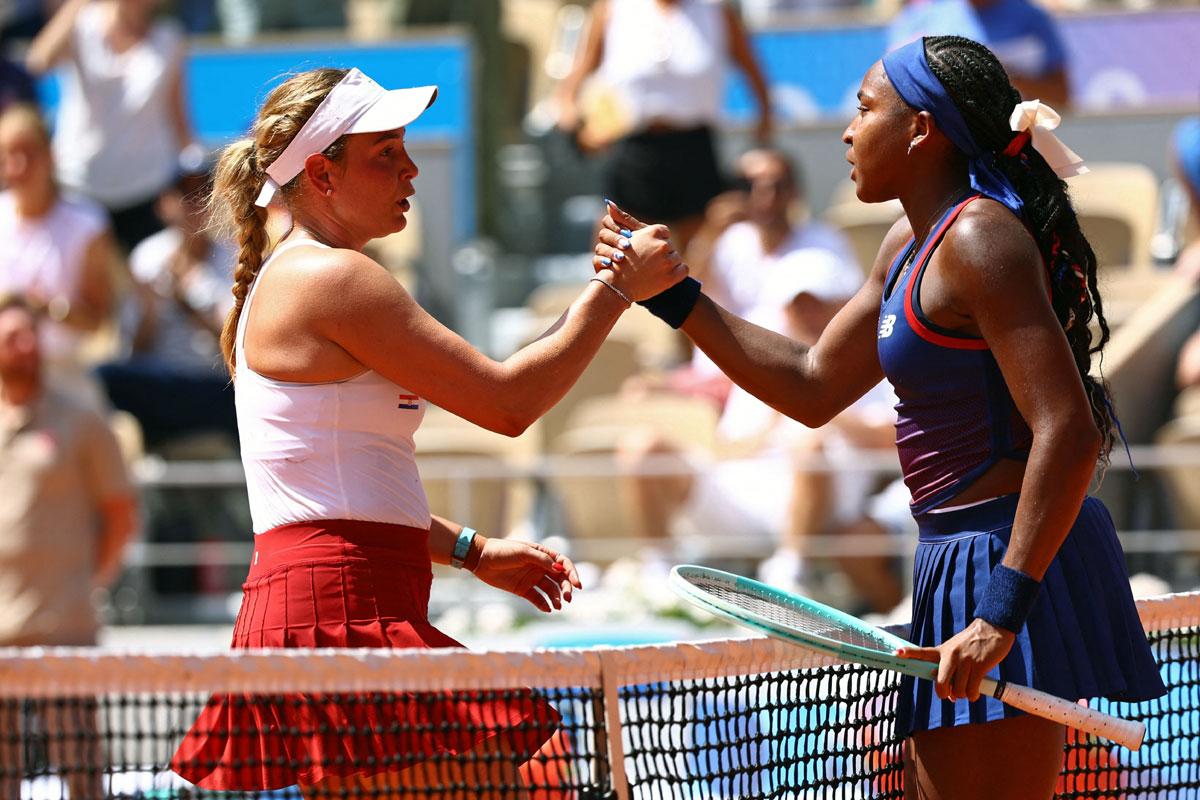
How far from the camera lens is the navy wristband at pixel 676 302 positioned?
348 centimetres

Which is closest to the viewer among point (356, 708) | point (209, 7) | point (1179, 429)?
point (356, 708)

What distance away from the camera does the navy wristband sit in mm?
3482

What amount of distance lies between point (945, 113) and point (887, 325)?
0.38 m

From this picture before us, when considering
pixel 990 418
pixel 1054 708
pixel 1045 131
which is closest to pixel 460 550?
pixel 990 418

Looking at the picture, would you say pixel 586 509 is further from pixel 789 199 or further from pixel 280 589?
pixel 280 589

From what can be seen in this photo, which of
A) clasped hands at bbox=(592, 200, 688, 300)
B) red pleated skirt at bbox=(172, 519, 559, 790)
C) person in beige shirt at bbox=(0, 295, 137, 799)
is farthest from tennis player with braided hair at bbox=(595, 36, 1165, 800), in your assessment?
person in beige shirt at bbox=(0, 295, 137, 799)

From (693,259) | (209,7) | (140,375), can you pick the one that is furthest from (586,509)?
(209,7)

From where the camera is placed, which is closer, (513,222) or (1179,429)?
(1179,429)

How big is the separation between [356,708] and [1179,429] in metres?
4.96

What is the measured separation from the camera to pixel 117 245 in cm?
1020

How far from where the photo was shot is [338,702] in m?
2.95

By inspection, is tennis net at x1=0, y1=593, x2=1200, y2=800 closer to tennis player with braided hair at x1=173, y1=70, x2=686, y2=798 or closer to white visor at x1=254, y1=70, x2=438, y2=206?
tennis player with braided hair at x1=173, y1=70, x2=686, y2=798

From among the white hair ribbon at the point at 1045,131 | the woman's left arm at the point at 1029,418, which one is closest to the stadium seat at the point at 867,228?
the white hair ribbon at the point at 1045,131

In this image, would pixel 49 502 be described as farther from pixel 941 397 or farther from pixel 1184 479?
pixel 941 397
